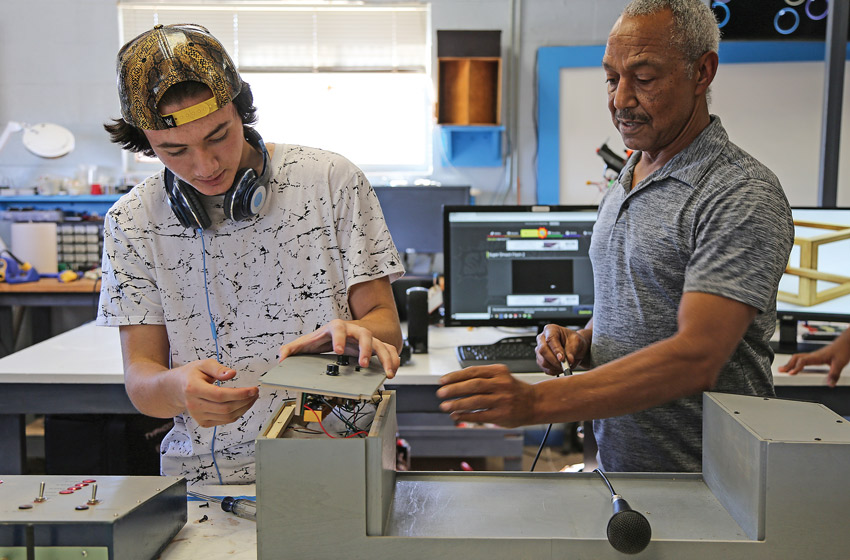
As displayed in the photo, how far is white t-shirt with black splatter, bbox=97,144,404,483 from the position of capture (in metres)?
1.30

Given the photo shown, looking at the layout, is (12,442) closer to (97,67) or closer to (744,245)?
(744,245)

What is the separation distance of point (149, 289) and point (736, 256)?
964 millimetres

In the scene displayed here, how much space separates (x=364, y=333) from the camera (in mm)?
1040

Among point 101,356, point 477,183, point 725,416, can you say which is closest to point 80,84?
point 477,183

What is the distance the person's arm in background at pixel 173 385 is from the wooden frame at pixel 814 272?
1806 mm

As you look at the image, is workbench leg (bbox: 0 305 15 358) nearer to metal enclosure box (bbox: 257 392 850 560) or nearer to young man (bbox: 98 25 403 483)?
young man (bbox: 98 25 403 483)

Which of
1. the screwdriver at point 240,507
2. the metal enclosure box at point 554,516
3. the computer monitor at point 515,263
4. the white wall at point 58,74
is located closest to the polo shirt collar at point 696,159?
the metal enclosure box at point 554,516

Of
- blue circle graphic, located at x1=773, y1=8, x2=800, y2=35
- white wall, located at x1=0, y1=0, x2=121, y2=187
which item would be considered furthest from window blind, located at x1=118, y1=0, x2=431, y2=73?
blue circle graphic, located at x1=773, y1=8, x2=800, y2=35

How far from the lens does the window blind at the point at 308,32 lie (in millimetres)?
4434

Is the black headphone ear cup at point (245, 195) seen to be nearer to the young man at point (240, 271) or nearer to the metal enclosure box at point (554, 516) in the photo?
the young man at point (240, 271)

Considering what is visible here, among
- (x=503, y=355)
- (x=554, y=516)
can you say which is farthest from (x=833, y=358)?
(x=554, y=516)

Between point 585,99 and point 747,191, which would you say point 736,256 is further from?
point 585,99

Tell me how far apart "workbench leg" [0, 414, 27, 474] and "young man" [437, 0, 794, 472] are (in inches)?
62.5

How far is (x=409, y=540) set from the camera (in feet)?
2.79
